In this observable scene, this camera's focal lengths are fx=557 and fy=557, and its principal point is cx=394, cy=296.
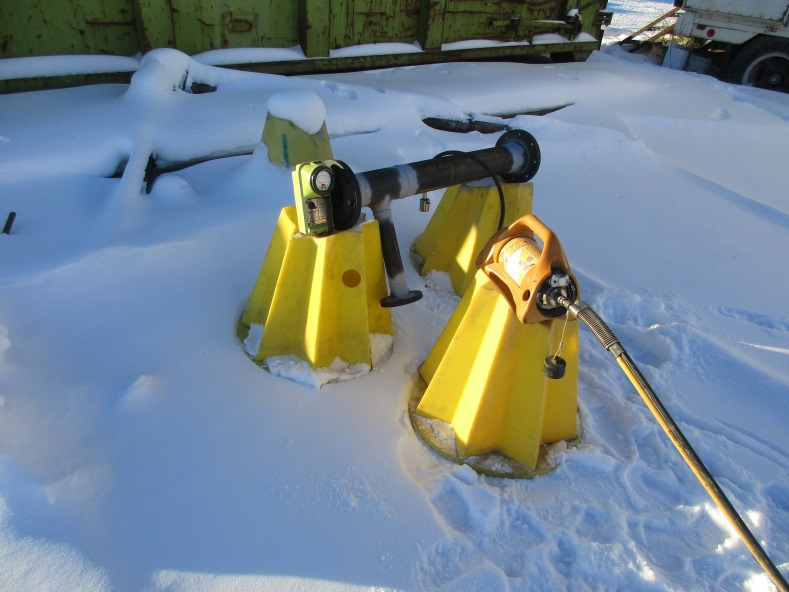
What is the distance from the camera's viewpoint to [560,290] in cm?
160

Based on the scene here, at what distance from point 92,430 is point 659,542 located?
1712 mm

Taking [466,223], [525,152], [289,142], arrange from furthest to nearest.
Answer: [289,142] → [466,223] → [525,152]

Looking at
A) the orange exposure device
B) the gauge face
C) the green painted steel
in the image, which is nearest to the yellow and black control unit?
the gauge face

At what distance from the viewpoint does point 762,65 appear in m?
6.45

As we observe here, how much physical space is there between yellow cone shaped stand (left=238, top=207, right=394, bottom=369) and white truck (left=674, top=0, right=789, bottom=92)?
6462mm

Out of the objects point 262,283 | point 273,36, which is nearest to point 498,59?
point 273,36

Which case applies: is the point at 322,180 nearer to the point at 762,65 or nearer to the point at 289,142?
the point at 289,142

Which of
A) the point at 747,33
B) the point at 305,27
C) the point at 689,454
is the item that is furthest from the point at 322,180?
the point at 747,33

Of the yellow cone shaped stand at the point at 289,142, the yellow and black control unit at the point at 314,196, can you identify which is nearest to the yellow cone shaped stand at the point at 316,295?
the yellow and black control unit at the point at 314,196

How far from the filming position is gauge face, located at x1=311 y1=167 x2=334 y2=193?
1804 mm

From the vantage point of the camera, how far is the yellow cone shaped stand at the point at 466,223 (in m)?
2.52

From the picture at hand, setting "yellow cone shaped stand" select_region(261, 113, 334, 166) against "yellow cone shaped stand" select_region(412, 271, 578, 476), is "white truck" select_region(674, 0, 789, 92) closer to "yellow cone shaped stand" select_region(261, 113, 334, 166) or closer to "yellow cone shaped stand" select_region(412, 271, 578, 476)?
"yellow cone shaped stand" select_region(261, 113, 334, 166)

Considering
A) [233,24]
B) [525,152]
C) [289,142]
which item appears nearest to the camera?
[525,152]

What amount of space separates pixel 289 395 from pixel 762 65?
714 centimetres
